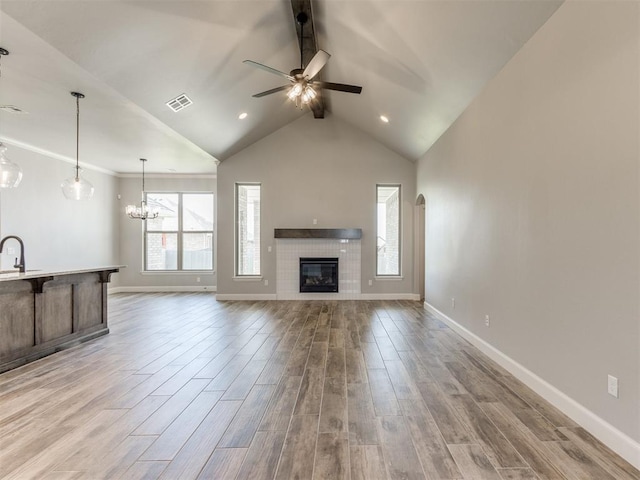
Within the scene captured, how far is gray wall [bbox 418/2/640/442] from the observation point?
180 centimetres

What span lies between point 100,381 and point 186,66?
11.0 feet

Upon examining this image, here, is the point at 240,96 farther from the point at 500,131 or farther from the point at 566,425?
the point at 566,425

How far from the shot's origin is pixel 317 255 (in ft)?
22.3

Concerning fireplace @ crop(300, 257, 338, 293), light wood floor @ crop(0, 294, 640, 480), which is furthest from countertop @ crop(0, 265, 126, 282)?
fireplace @ crop(300, 257, 338, 293)

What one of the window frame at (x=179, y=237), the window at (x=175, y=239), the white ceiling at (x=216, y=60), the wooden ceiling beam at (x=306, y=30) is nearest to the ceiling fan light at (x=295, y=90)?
the wooden ceiling beam at (x=306, y=30)

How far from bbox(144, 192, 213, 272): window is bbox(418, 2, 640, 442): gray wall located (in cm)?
654

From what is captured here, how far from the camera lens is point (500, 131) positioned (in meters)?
3.19

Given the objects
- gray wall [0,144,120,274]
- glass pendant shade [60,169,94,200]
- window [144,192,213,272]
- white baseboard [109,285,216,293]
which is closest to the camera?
glass pendant shade [60,169,94,200]

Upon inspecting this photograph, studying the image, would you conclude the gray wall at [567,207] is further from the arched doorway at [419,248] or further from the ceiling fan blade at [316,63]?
the arched doorway at [419,248]

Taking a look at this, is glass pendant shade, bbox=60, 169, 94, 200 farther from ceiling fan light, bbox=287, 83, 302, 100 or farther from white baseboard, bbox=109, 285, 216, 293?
white baseboard, bbox=109, 285, 216, 293

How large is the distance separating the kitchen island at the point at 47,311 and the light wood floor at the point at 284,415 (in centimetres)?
19

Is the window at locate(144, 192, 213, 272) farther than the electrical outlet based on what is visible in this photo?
Yes

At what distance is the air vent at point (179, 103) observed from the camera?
4.12 meters

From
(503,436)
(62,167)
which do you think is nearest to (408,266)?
(503,436)
